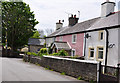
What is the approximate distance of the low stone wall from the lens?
965 cm

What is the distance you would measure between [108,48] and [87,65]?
261 inches

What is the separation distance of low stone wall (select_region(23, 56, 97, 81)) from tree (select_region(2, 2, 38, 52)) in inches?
981

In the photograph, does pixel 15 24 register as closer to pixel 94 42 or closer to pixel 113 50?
pixel 94 42

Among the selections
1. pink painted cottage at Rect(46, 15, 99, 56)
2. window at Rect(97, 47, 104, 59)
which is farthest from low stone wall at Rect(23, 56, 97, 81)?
pink painted cottage at Rect(46, 15, 99, 56)

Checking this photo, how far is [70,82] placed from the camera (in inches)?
378

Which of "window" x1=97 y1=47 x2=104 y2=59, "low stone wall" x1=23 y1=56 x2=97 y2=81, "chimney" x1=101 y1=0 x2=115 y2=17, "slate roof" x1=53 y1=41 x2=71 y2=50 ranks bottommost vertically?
"low stone wall" x1=23 y1=56 x2=97 y2=81

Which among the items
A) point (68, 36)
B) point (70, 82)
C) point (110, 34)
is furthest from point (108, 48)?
point (68, 36)

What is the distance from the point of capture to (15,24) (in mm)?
39875

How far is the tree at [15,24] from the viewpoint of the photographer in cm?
3941

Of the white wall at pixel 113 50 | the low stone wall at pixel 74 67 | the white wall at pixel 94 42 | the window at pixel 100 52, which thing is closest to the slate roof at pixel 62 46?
the white wall at pixel 94 42

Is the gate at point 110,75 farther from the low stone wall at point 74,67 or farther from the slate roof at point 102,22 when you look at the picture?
the slate roof at point 102,22

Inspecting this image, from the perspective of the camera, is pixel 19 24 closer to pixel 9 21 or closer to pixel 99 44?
pixel 9 21

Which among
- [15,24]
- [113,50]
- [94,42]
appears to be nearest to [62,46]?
[94,42]

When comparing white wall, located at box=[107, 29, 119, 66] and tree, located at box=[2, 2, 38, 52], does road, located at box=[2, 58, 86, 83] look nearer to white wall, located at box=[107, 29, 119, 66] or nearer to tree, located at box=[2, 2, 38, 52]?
white wall, located at box=[107, 29, 119, 66]
